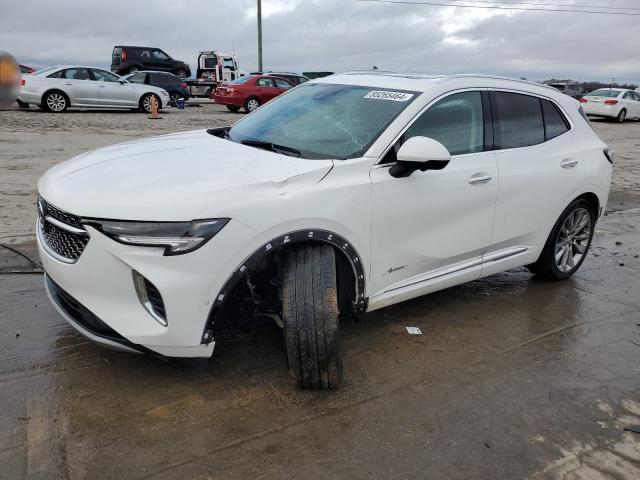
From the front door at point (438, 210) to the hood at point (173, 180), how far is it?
1.64 ft

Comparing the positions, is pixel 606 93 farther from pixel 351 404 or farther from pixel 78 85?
pixel 351 404

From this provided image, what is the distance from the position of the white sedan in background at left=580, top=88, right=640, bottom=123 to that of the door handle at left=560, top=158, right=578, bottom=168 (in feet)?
72.8

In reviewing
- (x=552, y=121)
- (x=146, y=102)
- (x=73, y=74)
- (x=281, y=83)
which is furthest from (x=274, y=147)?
(x=281, y=83)

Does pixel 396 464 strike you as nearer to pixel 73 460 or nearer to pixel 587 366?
pixel 73 460

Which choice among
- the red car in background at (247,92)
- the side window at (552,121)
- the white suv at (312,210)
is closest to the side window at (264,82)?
the red car in background at (247,92)

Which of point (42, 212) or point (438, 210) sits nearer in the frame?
point (42, 212)

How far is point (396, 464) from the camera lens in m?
2.62

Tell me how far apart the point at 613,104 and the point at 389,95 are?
24.1 metres

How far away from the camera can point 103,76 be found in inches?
711

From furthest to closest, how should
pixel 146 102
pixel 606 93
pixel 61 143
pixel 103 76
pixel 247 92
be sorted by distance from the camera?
pixel 606 93 < pixel 247 92 < pixel 146 102 < pixel 103 76 < pixel 61 143

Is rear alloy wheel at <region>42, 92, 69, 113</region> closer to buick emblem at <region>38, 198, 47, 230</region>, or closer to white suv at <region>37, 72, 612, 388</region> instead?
white suv at <region>37, 72, 612, 388</region>

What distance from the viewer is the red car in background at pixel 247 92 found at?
20.2 m

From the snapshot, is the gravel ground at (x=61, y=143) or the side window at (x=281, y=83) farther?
the side window at (x=281, y=83)

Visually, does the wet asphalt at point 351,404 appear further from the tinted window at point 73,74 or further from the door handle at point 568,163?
the tinted window at point 73,74
